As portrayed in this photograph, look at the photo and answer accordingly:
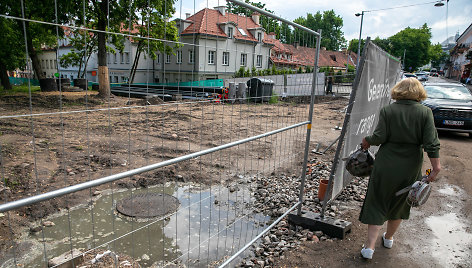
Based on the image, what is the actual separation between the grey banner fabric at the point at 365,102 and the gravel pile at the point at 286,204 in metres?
0.62

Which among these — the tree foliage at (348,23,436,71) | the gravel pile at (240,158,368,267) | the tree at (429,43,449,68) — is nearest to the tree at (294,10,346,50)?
the tree foliage at (348,23,436,71)

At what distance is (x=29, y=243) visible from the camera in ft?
12.6

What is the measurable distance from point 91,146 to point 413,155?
7.09 meters

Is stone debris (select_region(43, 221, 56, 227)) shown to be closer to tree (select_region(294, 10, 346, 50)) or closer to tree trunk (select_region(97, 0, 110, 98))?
tree trunk (select_region(97, 0, 110, 98))

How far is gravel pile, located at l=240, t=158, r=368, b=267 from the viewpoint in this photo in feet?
12.2

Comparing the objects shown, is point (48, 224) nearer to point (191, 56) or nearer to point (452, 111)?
point (191, 56)

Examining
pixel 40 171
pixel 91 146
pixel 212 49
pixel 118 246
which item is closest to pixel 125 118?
pixel 91 146

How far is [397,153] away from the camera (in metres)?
3.08

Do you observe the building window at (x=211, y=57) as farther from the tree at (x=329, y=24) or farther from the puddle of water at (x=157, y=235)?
the tree at (x=329, y=24)

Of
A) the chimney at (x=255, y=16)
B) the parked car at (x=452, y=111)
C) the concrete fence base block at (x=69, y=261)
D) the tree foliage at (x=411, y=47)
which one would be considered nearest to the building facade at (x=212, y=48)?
the chimney at (x=255, y=16)

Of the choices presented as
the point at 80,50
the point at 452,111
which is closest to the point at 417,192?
the point at 80,50

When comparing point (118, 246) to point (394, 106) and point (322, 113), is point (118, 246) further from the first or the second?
point (322, 113)

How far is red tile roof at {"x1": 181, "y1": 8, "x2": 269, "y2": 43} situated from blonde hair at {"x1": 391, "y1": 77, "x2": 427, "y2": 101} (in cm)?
162

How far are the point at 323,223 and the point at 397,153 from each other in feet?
4.53
